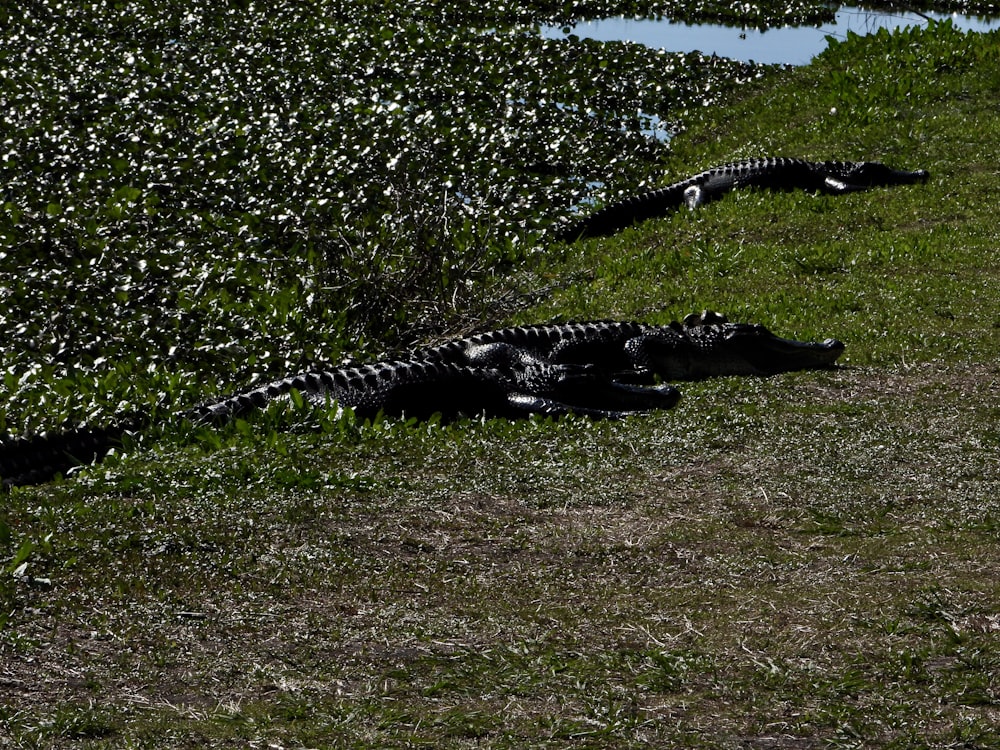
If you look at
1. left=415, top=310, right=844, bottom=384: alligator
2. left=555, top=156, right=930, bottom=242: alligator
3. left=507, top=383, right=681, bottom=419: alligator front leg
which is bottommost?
left=507, top=383, right=681, bottom=419: alligator front leg

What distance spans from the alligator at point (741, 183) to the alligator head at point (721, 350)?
480 cm

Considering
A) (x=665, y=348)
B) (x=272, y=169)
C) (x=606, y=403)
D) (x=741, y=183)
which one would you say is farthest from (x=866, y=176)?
(x=606, y=403)

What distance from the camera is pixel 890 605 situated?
4973 mm

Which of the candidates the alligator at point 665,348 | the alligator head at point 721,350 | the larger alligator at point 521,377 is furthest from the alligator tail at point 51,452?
the alligator head at point 721,350

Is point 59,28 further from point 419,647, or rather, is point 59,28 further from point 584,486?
point 419,647

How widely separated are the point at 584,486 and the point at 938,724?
9.03ft

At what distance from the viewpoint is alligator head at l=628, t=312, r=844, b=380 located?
8.88 meters

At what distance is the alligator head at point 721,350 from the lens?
29.1 ft

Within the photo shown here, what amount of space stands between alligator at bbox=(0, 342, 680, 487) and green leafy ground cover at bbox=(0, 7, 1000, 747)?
35cm

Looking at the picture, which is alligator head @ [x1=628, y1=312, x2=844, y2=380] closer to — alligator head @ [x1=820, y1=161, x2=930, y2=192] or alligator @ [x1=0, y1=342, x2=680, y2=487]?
alligator @ [x1=0, y1=342, x2=680, y2=487]

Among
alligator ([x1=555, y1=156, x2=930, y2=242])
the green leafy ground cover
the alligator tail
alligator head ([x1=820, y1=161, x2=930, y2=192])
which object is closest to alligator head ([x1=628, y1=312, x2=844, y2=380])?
the green leafy ground cover

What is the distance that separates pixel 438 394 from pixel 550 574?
3364mm

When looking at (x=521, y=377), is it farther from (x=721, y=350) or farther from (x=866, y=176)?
(x=866, y=176)

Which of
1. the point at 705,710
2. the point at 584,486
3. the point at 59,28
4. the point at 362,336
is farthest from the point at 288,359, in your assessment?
the point at 59,28
